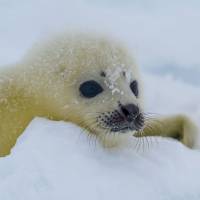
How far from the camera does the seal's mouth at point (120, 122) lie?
3.63m

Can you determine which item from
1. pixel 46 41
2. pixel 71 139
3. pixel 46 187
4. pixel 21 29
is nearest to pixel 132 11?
pixel 21 29

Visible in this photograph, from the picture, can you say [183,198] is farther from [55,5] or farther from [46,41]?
[55,5]

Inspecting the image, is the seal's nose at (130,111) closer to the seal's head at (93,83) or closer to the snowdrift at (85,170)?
the seal's head at (93,83)

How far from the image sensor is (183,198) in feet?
9.54

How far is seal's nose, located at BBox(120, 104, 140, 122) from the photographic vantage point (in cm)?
363

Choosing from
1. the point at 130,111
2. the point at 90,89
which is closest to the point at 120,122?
the point at 130,111

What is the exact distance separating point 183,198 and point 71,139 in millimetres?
777

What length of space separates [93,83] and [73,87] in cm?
16

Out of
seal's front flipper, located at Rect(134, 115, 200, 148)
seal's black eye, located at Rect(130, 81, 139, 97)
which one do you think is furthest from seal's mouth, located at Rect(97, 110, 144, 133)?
seal's front flipper, located at Rect(134, 115, 200, 148)

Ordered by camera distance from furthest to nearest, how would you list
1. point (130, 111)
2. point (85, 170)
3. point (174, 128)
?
point (174, 128) → point (130, 111) → point (85, 170)

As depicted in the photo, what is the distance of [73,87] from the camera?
4.02 m

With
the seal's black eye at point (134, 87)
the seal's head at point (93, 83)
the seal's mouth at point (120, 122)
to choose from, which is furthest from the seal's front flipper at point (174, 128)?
the seal's mouth at point (120, 122)

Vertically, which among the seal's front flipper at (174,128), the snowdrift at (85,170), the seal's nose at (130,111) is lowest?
the seal's front flipper at (174,128)

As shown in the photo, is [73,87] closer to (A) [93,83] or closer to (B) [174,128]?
(A) [93,83]
